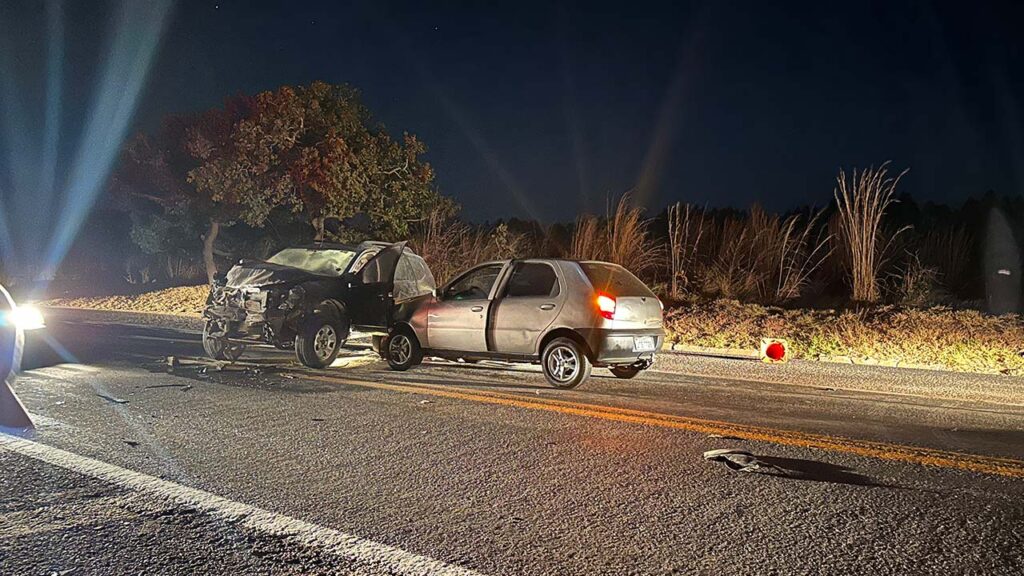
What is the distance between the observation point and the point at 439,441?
242 inches

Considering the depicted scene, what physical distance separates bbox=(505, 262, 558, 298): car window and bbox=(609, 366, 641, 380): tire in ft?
4.56

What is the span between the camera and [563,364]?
915cm

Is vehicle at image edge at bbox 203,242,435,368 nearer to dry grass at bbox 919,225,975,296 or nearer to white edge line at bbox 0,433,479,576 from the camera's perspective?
white edge line at bbox 0,433,479,576

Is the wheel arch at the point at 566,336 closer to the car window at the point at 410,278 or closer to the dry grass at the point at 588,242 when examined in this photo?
the car window at the point at 410,278

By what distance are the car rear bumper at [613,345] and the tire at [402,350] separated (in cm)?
262

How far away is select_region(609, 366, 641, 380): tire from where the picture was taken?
9.95 metres

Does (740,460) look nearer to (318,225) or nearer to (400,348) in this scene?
(400,348)

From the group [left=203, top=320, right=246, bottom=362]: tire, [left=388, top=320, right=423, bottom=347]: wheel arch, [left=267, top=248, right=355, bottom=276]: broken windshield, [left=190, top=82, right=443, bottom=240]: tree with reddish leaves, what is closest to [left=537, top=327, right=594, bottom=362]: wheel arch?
[left=388, top=320, right=423, bottom=347]: wheel arch

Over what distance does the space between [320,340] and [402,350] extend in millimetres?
1131

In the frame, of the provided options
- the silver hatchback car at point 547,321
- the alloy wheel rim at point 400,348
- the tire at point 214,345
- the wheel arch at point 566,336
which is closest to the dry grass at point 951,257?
the silver hatchback car at point 547,321

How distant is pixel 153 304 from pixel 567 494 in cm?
2182

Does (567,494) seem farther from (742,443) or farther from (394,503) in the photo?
(742,443)

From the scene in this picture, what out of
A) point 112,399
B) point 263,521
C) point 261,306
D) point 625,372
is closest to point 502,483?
point 263,521

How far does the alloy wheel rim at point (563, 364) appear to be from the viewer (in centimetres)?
905
